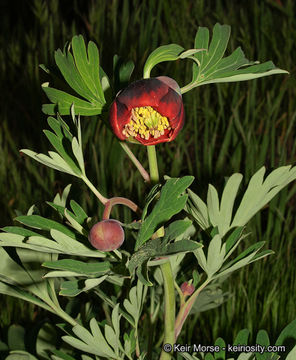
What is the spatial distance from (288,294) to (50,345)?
44 centimetres

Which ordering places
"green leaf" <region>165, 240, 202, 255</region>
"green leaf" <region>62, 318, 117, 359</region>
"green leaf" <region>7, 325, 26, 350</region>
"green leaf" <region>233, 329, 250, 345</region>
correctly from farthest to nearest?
1. "green leaf" <region>7, 325, 26, 350</region>
2. "green leaf" <region>233, 329, 250, 345</region>
3. "green leaf" <region>62, 318, 117, 359</region>
4. "green leaf" <region>165, 240, 202, 255</region>

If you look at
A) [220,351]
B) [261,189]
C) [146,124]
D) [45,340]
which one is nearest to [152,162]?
[146,124]

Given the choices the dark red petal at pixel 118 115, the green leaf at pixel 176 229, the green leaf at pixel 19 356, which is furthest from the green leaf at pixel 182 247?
the green leaf at pixel 19 356

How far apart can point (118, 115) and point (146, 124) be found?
0.10 feet

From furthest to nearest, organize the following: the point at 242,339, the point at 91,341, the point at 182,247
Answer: the point at 242,339 → the point at 91,341 → the point at 182,247

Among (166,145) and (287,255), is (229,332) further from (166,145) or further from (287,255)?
(166,145)

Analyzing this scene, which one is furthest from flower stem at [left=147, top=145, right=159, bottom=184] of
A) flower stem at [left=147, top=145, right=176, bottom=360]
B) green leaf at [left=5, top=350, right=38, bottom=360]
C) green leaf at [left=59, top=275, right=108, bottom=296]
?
green leaf at [left=5, top=350, right=38, bottom=360]

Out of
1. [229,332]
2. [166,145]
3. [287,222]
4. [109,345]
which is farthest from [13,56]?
[109,345]

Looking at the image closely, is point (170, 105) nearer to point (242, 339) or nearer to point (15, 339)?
point (242, 339)

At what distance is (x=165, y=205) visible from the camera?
17.7 inches

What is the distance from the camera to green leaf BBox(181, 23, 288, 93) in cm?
49

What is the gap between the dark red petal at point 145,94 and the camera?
0.45 meters

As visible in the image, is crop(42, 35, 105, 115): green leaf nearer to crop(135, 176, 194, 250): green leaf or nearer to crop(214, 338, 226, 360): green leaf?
crop(135, 176, 194, 250): green leaf

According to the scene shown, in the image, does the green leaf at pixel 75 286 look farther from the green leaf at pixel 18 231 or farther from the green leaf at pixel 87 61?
the green leaf at pixel 87 61
